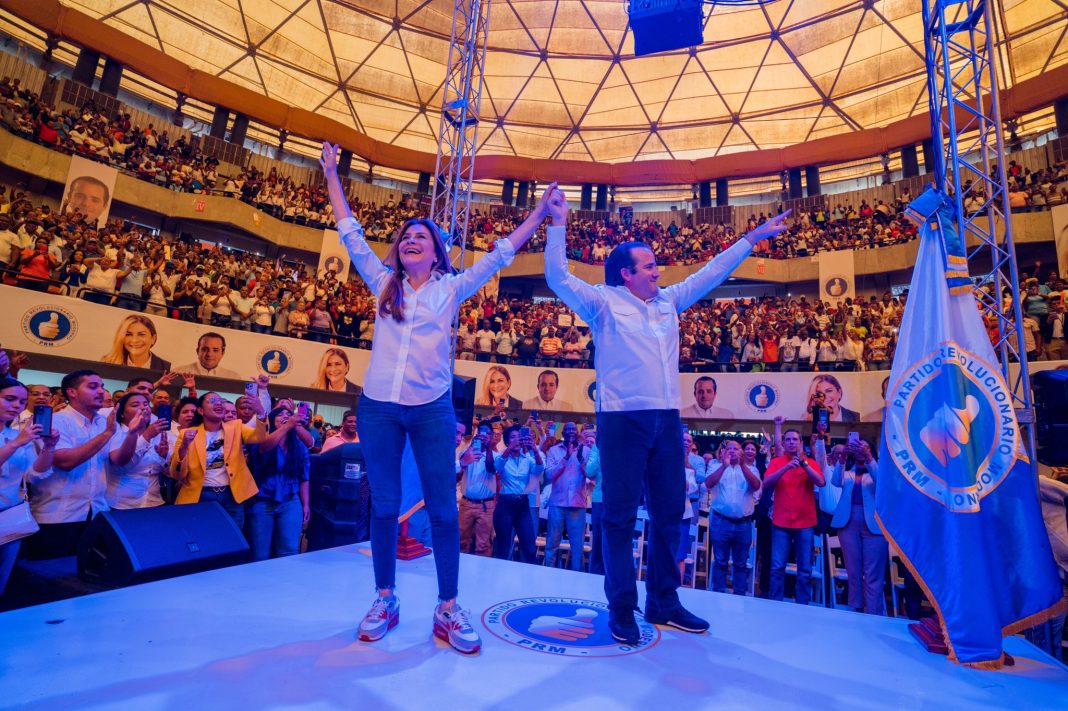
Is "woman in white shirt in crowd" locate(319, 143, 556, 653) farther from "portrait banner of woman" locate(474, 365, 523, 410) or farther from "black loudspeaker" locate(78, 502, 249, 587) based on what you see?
"portrait banner of woman" locate(474, 365, 523, 410)

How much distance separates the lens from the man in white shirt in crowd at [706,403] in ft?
40.4

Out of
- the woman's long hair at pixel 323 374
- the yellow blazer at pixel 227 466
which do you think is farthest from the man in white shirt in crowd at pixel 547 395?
the yellow blazer at pixel 227 466

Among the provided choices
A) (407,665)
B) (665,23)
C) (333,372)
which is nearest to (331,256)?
(333,372)

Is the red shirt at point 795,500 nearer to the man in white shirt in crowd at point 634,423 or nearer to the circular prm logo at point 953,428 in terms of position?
the circular prm logo at point 953,428

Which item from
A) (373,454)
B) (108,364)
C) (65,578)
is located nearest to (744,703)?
(373,454)

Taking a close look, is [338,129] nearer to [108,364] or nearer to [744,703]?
[108,364]

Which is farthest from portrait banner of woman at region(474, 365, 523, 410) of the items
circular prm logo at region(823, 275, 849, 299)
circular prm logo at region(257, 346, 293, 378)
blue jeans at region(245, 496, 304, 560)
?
circular prm logo at region(823, 275, 849, 299)

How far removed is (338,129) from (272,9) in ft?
11.6

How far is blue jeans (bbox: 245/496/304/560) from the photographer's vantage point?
3.86 m

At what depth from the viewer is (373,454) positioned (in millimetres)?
2197

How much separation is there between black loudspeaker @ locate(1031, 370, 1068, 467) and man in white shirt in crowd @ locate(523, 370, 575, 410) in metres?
10.5

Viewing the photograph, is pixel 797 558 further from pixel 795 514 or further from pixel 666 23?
pixel 666 23

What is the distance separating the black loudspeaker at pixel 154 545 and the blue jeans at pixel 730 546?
4.03 metres

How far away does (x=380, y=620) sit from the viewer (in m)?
2.12
